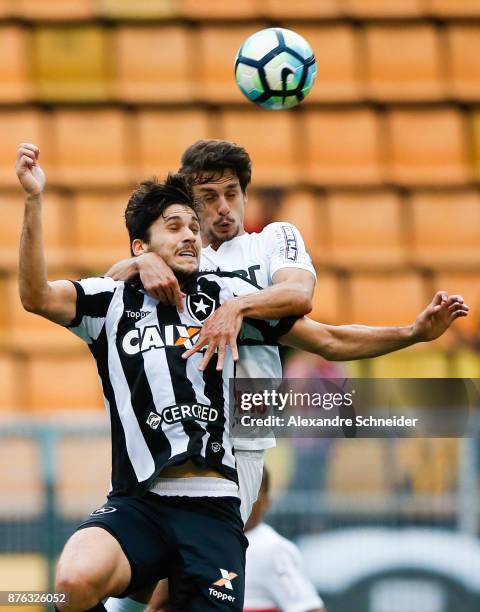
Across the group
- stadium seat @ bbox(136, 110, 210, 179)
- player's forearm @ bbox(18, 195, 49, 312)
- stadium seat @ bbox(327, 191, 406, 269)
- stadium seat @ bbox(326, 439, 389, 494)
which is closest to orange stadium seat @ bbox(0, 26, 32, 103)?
stadium seat @ bbox(136, 110, 210, 179)

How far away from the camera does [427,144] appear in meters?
10.2

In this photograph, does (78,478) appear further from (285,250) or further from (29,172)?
(29,172)

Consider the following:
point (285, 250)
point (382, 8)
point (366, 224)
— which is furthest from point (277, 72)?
point (382, 8)

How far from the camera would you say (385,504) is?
24.2ft

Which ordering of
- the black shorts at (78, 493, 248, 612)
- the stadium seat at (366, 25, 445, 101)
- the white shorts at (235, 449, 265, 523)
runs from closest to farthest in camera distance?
the black shorts at (78, 493, 248, 612)
the white shorts at (235, 449, 265, 523)
the stadium seat at (366, 25, 445, 101)

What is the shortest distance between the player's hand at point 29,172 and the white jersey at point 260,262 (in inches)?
33.9

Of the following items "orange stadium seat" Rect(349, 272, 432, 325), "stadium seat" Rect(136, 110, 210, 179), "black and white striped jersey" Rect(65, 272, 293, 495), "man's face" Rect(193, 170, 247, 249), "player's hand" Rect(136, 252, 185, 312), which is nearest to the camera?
"black and white striped jersey" Rect(65, 272, 293, 495)

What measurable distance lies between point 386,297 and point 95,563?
556 centimetres

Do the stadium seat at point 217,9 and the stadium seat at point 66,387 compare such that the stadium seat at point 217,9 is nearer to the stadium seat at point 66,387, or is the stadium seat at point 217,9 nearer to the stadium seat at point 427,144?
the stadium seat at point 427,144

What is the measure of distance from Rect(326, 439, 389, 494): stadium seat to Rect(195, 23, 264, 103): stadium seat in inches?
150

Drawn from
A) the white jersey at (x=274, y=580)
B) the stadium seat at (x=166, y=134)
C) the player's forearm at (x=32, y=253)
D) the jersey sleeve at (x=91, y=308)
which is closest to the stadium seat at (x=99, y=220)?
the stadium seat at (x=166, y=134)

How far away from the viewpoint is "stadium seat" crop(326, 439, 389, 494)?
733cm

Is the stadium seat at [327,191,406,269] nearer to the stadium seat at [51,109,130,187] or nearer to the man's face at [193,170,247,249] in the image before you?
the stadium seat at [51,109,130,187]

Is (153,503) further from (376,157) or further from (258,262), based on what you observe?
(376,157)
